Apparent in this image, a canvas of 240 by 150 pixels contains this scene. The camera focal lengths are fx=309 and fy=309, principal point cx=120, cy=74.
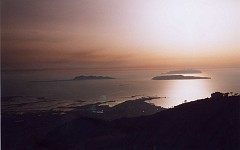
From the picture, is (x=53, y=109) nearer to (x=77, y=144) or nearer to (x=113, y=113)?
(x=113, y=113)

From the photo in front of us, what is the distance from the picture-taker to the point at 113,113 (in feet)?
16.9

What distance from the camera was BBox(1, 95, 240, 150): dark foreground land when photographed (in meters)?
3.67

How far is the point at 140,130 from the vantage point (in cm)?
417

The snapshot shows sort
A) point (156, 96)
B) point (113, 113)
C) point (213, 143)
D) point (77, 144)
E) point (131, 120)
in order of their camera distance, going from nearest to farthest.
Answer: point (213, 143), point (77, 144), point (131, 120), point (113, 113), point (156, 96)

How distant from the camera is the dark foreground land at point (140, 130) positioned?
12.0 ft

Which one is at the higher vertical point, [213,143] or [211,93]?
[211,93]

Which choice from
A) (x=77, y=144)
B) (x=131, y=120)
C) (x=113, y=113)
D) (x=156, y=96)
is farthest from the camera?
(x=156, y=96)

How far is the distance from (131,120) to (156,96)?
3.36ft

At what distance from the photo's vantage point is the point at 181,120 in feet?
14.4

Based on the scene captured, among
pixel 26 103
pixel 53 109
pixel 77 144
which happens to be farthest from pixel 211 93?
pixel 26 103

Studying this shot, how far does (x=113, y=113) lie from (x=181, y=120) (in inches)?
49.0

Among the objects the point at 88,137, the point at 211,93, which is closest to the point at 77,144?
the point at 88,137

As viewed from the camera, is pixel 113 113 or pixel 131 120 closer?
pixel 131 120

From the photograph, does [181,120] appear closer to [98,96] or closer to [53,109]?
[53,109]
